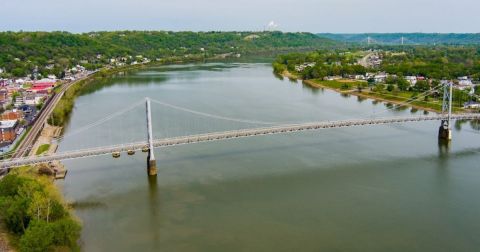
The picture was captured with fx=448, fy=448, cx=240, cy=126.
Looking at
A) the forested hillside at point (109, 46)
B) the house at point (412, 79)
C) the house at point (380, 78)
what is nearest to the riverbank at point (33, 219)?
the house at point (412, 79)

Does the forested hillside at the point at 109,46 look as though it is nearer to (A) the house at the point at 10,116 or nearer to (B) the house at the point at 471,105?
(A) the house at the point at 10,116

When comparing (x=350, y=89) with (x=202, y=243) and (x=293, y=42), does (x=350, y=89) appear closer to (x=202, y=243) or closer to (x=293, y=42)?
(x=202, y=243)

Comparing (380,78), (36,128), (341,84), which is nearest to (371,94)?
(341,84)

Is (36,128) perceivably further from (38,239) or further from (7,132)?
(38,239)

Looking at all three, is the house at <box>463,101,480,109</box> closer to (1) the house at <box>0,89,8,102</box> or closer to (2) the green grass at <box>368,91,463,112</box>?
(2) the green grass at <box>368,91,463,112</box>

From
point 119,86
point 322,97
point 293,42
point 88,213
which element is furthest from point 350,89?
point 293,42

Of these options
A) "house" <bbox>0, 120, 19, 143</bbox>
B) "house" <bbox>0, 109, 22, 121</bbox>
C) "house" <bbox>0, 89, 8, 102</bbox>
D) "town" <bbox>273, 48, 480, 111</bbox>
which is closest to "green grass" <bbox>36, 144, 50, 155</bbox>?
"house" <bbox>0, 120, 19, 143</bbox>
